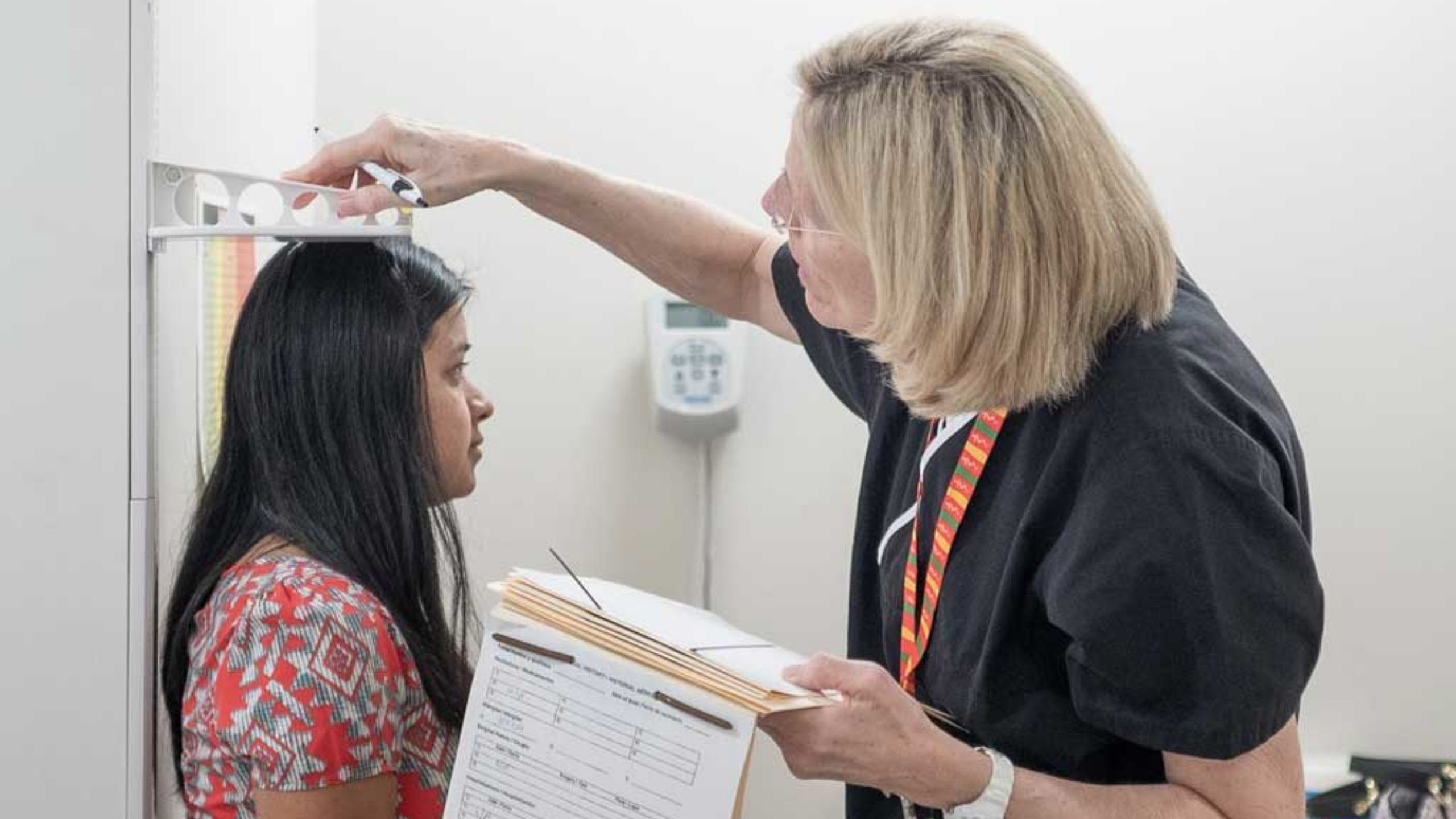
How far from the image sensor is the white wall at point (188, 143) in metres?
1.11

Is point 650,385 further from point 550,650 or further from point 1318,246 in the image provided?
point 550,650

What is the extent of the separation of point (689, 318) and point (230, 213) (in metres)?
1.17

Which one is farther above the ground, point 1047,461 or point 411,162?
point 411,162

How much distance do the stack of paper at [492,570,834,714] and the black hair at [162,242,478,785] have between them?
18cm

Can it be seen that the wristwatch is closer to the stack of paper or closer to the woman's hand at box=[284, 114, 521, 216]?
the stack of paper

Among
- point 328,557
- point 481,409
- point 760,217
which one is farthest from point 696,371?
A: point 328,557

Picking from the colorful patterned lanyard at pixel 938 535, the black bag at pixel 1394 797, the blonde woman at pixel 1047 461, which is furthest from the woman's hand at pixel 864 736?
the black bag at pixel 1394 797

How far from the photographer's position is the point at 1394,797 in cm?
223

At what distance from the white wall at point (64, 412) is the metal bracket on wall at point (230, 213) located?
0.03 m

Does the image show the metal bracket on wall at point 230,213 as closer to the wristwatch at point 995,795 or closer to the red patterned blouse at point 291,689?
the red patterned blouse at point 291,689

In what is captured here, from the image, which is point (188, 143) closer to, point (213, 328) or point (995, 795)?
point (213, 328)

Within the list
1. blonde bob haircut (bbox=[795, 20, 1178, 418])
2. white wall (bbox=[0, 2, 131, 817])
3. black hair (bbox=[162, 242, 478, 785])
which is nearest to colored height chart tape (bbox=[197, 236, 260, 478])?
black hair (bbox=[162, 242, 478, 785])

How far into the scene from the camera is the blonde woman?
98cm

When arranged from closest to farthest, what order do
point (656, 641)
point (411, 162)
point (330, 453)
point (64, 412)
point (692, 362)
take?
point (656, 641)
point (64, 412)
point (330, 453)
point (411, 162)
point (692, 362)
